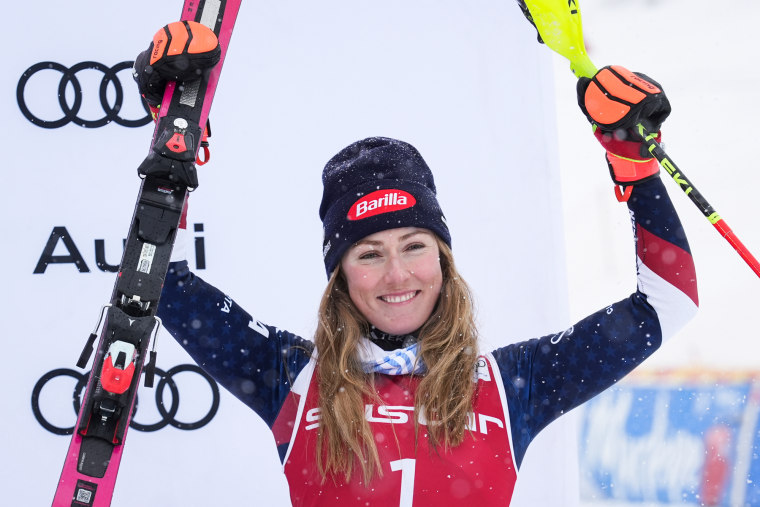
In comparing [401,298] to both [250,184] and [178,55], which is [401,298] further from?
[250,184]

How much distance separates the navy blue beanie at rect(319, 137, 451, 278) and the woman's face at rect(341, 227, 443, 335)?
24 millimetres

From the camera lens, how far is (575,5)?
4.97 ft

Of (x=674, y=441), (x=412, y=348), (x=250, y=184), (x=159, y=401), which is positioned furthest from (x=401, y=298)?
(x=674, y=441)

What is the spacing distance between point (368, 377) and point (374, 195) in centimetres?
39

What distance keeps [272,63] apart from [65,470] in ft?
4.60

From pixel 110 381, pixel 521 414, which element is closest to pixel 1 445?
pixel 110 381

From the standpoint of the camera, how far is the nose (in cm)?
146

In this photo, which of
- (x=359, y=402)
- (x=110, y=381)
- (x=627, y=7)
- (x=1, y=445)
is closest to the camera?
(x=110, y=381)

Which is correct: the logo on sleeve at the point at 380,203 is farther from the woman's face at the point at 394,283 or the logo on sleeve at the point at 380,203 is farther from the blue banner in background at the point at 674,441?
the blue banner in background at the point at 674,441

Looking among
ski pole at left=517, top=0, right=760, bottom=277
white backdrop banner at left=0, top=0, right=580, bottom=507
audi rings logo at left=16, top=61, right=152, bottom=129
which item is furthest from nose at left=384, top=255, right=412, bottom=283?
audi rings logo at left=16, top=61, right=152, bottom=129

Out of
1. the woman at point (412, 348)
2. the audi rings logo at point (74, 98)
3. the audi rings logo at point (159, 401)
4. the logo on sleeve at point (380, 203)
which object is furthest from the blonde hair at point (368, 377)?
the audi rings logo at point (74, 98)

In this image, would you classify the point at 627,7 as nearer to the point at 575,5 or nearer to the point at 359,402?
the point at 575,5

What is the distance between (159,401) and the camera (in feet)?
7.14

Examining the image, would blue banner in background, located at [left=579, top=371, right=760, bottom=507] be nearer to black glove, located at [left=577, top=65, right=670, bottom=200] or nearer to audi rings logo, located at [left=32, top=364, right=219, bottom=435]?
audi rings logo, located at [left=32, top=364, right=219, bottom=435]
